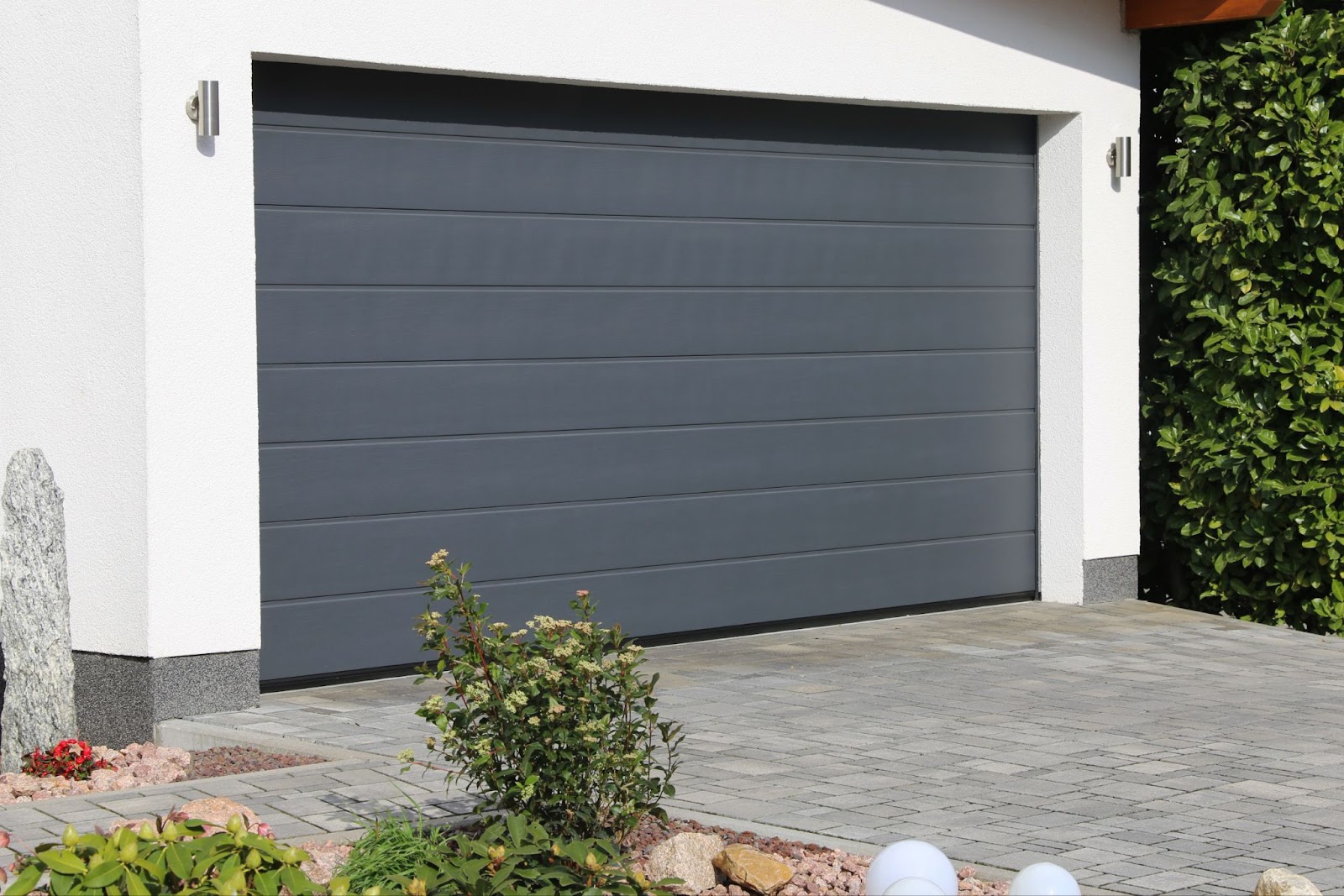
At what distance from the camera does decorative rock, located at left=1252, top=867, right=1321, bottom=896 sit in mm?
4195

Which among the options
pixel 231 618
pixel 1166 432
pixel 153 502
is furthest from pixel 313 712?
pixel 1166 432

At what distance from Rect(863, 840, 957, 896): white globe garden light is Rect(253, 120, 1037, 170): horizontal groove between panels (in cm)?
474

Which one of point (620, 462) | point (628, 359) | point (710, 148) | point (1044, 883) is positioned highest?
point (710, 148)

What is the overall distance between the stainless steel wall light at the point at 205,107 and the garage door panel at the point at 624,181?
0.54 metres

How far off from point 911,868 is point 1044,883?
0.98ft

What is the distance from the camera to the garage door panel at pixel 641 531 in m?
7.70

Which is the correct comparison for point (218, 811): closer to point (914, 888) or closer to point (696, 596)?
point (914, 888)

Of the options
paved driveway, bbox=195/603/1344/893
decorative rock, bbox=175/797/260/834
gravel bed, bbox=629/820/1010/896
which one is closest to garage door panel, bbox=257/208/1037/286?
paved driveway, bbox=195/603/1344/893

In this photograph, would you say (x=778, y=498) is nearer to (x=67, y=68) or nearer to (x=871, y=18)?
(x=871, y=18)

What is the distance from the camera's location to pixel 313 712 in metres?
7.11

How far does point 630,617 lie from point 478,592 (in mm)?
862

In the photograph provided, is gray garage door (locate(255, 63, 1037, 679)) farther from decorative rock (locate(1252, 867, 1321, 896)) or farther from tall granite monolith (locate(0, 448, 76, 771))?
decorative rock (locate(1252, 867, 1321, 896))

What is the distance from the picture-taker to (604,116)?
336 inches

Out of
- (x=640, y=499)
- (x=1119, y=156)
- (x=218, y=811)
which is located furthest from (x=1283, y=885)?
(x=1119, y=156)
